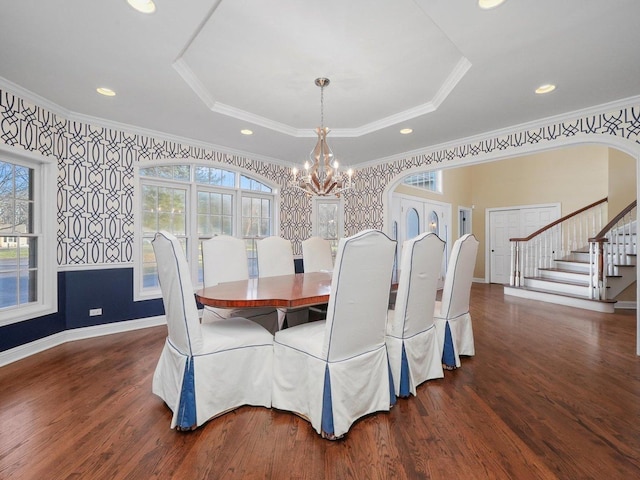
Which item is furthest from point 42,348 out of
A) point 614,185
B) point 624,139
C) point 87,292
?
point 614,185

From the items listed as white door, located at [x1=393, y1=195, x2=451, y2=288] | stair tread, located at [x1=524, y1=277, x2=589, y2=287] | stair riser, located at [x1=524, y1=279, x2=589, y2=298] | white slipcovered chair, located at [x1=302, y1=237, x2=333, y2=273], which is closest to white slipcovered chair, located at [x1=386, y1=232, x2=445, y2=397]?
white slipcovered chair, located at [x1=302, y1=237, x2=333, y2=273]

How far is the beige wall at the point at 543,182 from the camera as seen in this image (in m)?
5.19

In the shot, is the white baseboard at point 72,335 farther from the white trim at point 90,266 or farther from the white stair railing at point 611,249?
the white stair railing at point 611,249

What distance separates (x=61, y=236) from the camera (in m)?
3.38

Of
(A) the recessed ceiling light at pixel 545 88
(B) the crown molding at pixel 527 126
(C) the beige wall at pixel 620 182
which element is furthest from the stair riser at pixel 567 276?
(A) the recessed ceiling light at pixel 545 88

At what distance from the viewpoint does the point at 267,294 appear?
2121 mm

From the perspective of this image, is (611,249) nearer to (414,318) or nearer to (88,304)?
(414,318)

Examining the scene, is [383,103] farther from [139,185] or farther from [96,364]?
[96,364]

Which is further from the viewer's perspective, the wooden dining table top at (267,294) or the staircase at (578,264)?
the staircase at (578,264)

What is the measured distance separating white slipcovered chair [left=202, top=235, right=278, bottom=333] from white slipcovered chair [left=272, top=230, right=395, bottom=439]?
1.04 m

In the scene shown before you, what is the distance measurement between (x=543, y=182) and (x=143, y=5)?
326 inches

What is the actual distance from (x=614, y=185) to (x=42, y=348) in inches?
332

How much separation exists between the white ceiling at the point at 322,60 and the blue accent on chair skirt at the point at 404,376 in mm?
2274

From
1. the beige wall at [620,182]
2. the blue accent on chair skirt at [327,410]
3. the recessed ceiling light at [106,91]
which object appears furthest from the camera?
the beige wall at [620,182]
